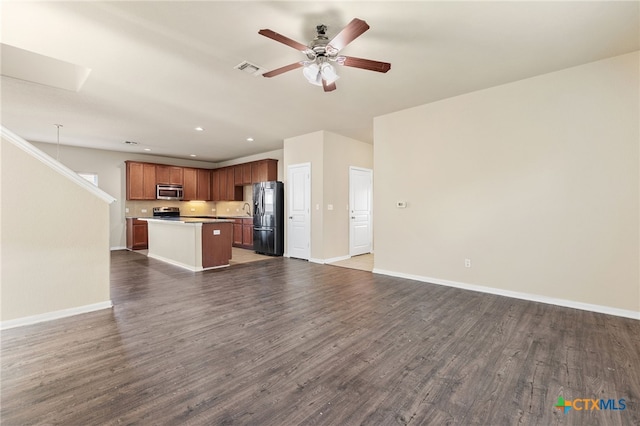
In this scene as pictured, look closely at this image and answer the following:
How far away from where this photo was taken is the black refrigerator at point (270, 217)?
6.90 metres

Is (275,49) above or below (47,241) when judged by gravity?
above

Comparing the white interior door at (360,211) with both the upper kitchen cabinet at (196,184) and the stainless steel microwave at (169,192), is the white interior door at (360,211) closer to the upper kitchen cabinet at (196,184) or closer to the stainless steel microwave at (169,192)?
the upper kitchen cabinet at (196,184)

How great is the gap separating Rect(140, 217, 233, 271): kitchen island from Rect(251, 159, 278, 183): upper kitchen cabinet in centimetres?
243

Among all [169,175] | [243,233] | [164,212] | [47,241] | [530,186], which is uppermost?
[169,175]

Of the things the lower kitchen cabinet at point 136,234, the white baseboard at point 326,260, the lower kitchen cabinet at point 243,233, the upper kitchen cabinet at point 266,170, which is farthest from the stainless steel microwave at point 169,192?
the white baseboard at point 326,260

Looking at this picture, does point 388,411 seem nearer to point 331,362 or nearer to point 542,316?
point 331,362

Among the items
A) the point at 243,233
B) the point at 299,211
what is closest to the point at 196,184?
the point at 243,233

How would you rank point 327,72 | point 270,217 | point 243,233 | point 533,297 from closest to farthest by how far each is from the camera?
1. point 327,72
2. point 533,297
3. point 270,217
4. point 243,233

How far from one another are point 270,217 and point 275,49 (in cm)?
451

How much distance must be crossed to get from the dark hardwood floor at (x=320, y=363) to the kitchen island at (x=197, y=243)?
170cm

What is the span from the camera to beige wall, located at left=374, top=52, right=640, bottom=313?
3104 millimetres

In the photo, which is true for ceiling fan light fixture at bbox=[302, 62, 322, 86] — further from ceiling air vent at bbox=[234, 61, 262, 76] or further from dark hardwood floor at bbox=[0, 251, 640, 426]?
dark hardwood floor at bbox=[0, 251, 640, 426]

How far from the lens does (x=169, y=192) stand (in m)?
8.66

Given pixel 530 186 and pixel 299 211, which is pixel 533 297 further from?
pixel 299 211
